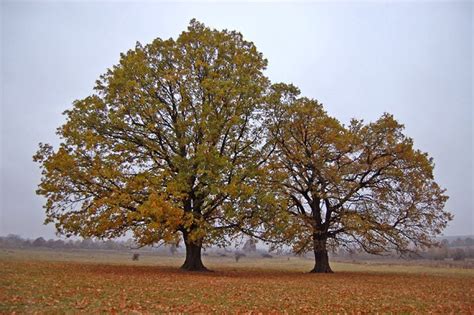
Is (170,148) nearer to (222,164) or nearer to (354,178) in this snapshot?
(222,164)

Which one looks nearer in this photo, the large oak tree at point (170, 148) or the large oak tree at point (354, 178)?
the large oak tree at point (170, 148)

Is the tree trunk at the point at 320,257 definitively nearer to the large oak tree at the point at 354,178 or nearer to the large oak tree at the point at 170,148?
the large oak tree at the point at 354,178

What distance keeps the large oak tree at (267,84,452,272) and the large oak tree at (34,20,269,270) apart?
343cm

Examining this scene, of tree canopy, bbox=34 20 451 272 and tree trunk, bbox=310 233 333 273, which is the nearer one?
tree canopy, bbox=34 20 451 272

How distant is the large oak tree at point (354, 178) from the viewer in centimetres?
2625

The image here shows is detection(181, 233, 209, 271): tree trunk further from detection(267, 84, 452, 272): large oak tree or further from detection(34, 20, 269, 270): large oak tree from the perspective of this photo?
detection(267, 84, 452, 272): large oak tree

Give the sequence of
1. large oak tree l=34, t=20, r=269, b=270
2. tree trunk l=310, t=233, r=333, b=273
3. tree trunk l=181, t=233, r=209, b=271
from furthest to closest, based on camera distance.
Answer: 1. tree trunk l=310, t=233, r=333, b=273
2. tree trunk l=181, t=233, r=209, b=271
3. large oak tree l=34, t=20, r=269, b=270

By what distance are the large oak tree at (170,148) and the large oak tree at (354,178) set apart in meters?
3.43

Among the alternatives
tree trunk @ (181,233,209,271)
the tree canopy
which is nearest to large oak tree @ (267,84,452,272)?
the tree canopy

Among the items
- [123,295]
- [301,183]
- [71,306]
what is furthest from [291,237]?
[71,306]

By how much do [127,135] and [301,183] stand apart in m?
13.0

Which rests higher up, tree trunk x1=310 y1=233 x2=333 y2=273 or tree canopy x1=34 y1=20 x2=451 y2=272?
tree canopy x1=34 y1=20 x2=451 y2=272

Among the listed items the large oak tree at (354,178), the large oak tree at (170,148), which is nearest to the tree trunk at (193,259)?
the large oak tree at (170,148)

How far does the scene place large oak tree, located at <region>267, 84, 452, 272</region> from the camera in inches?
1033
